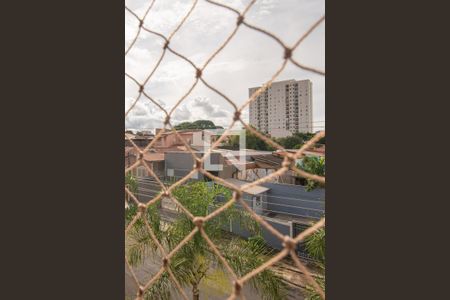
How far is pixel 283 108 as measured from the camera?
2.11 ft

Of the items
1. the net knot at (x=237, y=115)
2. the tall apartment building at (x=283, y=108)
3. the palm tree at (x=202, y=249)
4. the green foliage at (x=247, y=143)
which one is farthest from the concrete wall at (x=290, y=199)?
the net knot at (x=237, y=115)

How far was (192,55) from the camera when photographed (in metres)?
0.75

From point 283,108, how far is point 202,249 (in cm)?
79

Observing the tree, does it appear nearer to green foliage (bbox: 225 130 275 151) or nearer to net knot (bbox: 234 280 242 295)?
green foliage (bbox: 225 130 275 151)

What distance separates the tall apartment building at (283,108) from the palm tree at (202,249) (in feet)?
2.30

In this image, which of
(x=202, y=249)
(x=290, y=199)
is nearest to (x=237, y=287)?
(x=202, y=249)

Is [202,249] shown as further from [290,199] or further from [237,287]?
[237,287]
